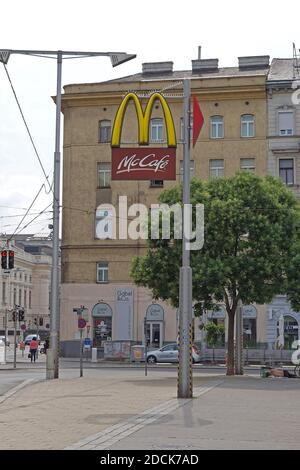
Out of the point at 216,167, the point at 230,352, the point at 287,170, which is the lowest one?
the point at 230,352

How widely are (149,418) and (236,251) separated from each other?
1728 centimetres

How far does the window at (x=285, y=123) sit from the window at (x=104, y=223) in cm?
1253

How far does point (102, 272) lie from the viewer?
5459 cm

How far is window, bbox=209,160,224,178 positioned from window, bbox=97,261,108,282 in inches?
369

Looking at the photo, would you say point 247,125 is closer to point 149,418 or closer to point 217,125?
point 217,125

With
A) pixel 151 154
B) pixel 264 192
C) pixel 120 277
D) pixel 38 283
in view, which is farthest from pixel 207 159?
pixel 38 283

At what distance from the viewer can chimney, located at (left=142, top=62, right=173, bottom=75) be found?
57719 mm

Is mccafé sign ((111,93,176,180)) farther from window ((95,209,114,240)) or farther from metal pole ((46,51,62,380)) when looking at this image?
window ((95,209,114,240))

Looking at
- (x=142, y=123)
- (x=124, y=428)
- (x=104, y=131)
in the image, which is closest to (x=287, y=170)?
(x=104, y=131)

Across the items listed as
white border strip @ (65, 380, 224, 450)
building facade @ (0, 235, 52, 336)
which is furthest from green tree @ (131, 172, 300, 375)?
building facade @ (0, 235, 52, 336)

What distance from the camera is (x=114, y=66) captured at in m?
25.1

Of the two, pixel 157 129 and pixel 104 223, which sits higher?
pixel 157 129

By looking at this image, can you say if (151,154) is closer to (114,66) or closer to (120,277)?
(114,66)

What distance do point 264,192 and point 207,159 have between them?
74.2ft
